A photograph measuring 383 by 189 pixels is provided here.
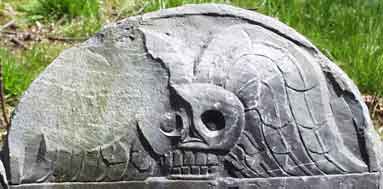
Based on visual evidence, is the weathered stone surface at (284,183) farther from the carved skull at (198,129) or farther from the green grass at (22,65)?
the green grass at (22,65)

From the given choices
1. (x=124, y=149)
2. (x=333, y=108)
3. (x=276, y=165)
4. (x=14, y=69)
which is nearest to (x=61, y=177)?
(x=124, y=149)

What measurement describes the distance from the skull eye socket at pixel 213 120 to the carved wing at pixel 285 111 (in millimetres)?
64

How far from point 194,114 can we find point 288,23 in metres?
1.32

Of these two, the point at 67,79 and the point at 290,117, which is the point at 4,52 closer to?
the point at 67,79

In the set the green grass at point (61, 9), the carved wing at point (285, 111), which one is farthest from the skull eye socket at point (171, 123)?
the green grass at point (61, 9)

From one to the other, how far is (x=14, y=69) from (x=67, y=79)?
99 centimetres

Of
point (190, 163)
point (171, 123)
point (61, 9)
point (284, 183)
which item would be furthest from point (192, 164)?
point (61, 9)

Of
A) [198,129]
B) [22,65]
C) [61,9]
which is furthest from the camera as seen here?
[61,9]

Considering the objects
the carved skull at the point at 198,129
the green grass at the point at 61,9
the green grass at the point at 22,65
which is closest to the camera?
the carved skull at the point at 198,129

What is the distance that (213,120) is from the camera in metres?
2.61

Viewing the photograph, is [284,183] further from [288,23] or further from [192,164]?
[288,23]

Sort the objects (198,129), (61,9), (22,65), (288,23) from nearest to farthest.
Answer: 1. (198,129)
2. (22,65)
3. (288,23)
4. (61,9)

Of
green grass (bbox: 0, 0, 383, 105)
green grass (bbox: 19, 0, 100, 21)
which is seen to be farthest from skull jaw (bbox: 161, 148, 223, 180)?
green grass (bbox: 19, 0, 100, 21)

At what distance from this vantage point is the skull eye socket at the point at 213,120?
2.60 metres
